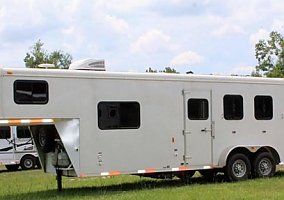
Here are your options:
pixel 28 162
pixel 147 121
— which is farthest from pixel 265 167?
pixel 28 162

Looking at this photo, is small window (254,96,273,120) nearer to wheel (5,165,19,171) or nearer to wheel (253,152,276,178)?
wheel (253,152,276,178)

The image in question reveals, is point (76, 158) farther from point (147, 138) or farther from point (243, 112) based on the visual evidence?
point (243, 112)

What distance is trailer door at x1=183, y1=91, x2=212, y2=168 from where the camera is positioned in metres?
13.7

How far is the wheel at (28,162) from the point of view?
2428cm

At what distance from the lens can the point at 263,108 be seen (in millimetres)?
15125

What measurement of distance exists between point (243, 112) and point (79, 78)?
15.1 ft

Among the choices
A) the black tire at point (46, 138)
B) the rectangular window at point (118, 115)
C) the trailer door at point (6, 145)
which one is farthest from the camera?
the trailer door at point (6, 145)

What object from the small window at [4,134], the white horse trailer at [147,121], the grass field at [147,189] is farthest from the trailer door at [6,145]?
the white horse trailer at [147,121]

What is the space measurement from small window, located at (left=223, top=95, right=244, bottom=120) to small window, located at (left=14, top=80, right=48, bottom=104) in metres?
4.79

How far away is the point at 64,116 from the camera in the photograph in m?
12.1

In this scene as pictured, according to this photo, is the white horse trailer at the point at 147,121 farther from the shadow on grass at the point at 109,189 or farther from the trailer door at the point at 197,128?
the shadow on grass at the point at 109,189

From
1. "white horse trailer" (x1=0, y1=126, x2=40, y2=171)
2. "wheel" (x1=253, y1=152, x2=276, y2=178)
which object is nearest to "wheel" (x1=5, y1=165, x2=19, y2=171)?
"white horse trailer" (x1=0, y1=126, x2=40, y2=171)

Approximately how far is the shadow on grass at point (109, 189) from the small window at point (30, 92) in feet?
6.66

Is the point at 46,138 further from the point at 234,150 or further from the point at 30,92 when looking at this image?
the point at 234,150
